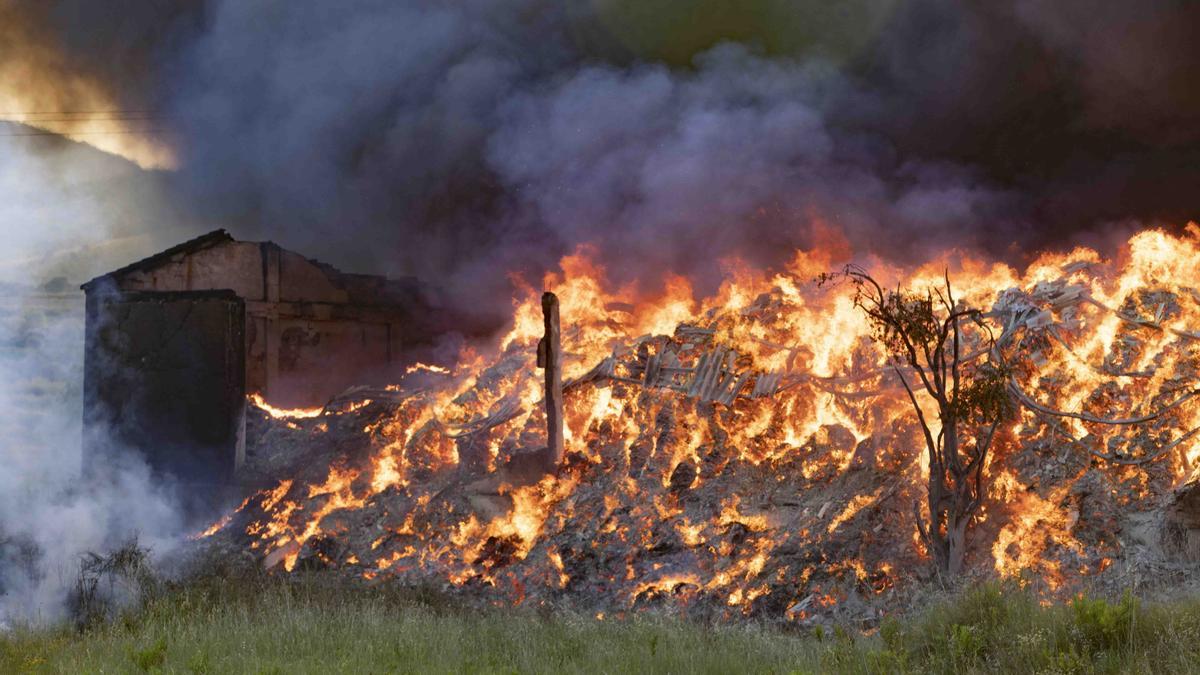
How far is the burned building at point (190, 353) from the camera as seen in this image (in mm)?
16344

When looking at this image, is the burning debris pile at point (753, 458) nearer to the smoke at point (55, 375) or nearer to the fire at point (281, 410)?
the fire at point (281, 410)

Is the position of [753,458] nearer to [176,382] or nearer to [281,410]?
[281,410]

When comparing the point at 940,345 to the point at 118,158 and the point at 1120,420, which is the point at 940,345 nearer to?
the point at 1120,420

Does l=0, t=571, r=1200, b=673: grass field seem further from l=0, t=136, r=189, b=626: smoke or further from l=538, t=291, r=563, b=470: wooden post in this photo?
l=538, t=291, r=563, b=470: wooden post

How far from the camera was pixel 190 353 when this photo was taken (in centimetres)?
1639

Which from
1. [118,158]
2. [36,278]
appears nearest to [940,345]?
[36,278]

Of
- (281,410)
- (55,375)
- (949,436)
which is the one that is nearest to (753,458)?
(949,436)

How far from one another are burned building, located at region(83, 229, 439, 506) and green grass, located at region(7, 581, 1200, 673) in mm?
6942

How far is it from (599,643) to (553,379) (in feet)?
19.7

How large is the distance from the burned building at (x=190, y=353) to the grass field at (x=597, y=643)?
6853mm

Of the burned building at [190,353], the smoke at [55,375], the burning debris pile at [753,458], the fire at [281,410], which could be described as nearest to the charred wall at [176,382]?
the burned building at [190,353]

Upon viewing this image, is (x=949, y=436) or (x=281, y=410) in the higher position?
(x=281, y=410)

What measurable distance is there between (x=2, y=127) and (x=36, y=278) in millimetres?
4058

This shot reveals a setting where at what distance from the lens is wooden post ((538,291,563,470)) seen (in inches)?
528
